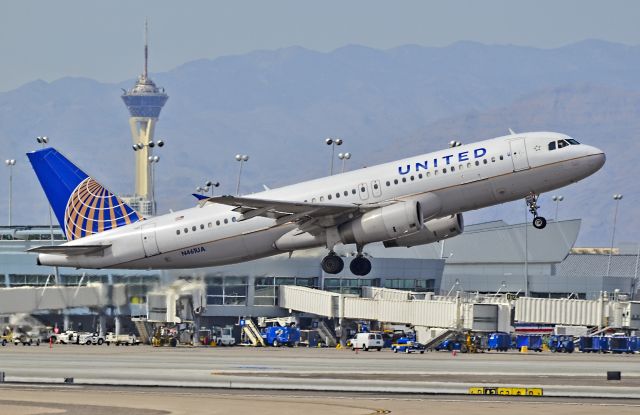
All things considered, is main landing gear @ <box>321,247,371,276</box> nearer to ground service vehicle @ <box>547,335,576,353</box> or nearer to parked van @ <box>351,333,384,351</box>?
parked van @ <box>351,333,384,351</box>

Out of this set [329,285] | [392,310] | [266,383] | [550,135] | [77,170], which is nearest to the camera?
[266,383]

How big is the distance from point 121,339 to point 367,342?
2195 cm

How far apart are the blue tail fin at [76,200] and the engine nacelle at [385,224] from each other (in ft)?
49.1

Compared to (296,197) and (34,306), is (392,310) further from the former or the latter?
(296,197)

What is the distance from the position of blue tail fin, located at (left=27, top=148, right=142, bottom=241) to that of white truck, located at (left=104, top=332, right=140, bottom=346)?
2816 cm

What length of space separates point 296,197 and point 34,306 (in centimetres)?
3775

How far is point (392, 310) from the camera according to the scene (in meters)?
123

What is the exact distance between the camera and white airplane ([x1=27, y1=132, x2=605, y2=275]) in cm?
7869

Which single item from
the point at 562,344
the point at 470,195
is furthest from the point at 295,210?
the point at 562,344

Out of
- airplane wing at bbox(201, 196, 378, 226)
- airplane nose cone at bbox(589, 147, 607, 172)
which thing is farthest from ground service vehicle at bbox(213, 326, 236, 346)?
airplane nose cone at bbox(589, 147, 607, 172)

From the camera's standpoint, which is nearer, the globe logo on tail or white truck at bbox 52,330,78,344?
the globe logo on tail

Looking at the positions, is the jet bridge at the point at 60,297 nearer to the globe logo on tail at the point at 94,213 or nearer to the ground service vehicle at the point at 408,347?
the globe logo on tail at the point at 94,213

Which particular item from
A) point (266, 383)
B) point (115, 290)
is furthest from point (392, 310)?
point (266, 383)

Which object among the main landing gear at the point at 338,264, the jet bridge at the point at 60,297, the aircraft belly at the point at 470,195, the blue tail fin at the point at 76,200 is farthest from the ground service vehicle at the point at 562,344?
the blue tail fin at the point at 76,200
